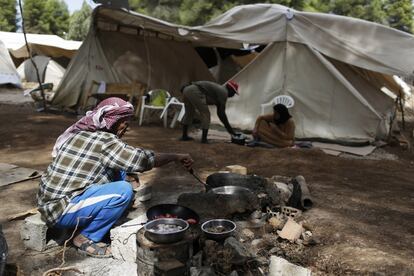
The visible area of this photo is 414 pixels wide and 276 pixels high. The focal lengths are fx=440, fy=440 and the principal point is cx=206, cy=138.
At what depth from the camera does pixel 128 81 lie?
11.3 metres

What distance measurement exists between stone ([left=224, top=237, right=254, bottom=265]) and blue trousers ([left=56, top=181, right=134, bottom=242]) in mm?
807

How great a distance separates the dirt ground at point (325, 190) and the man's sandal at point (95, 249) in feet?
0.70

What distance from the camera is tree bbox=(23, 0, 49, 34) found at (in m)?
36.4

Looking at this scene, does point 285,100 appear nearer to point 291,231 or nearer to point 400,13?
point 291,231

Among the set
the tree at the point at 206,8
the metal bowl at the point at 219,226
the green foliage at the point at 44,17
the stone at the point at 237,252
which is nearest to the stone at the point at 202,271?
the stone at the point at 237,252

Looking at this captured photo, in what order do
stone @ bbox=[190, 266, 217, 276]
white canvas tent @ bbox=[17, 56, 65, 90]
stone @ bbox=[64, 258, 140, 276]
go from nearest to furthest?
stone @ bbox=[190, 266, 217, 276] → stone @ bbox=[64, 258, 140, 276] → white canvas tent @ bbox=[17, 56, 65, 90]

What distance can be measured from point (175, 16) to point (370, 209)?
2039 cm

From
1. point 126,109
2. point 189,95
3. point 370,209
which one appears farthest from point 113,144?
point 189,95

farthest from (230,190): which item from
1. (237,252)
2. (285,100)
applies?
(285,100)

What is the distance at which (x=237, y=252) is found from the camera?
9.59 ft

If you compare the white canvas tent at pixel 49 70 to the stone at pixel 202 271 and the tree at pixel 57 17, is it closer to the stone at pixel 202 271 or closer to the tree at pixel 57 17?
the stone at pixel 202 271

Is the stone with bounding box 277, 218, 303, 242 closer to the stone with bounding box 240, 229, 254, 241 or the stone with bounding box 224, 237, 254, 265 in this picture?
the stone with bounding box 240, 229, 254, 241

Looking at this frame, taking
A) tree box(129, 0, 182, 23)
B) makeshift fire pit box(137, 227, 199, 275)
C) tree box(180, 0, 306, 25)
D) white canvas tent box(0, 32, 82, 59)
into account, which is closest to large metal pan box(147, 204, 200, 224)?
makeshift fire pit box(137, 227, 199, 275)

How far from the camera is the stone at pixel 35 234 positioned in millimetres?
3209
